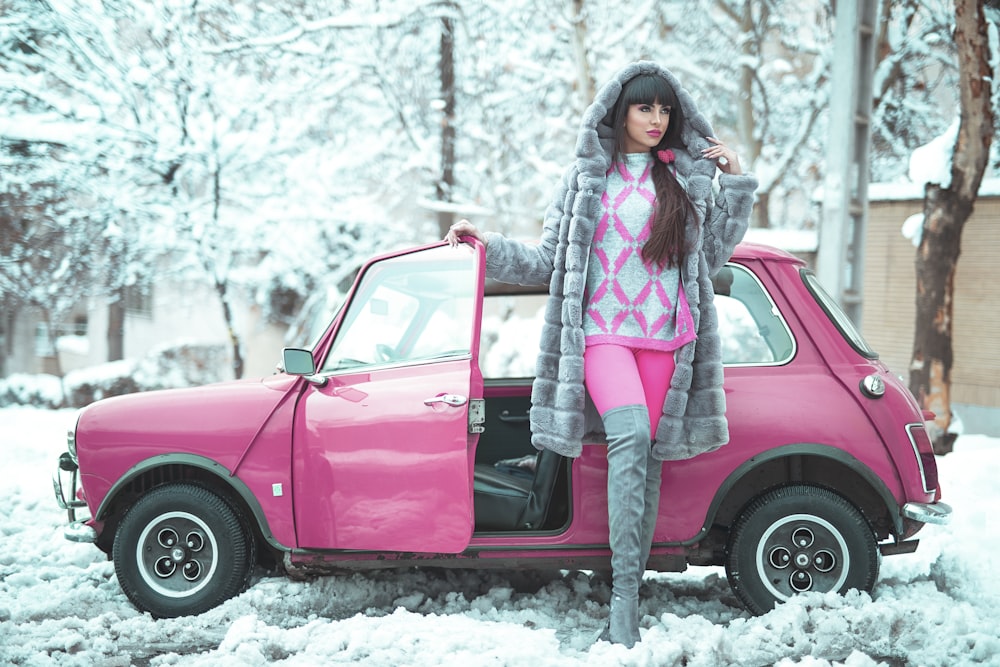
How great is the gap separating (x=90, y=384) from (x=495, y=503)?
914 cm

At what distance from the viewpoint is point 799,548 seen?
363 cm

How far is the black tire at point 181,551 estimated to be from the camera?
3.77 m

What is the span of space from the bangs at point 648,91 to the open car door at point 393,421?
848 mm

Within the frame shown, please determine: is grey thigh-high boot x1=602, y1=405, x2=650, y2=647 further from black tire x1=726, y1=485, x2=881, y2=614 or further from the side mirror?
the side mirror

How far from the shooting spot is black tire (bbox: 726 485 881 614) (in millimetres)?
3572

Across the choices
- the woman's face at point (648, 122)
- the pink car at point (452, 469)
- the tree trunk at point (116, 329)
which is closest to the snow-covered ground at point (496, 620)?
the pink car at point (452, 469)

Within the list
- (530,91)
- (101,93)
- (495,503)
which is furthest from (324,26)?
(495,503)

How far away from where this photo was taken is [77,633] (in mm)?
3514

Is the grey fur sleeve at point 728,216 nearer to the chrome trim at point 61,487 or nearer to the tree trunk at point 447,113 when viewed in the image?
the chrome trim at point 61,487

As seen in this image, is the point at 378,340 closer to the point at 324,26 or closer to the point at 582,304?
the point at 582,304

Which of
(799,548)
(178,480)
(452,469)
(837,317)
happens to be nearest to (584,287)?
(452,469)

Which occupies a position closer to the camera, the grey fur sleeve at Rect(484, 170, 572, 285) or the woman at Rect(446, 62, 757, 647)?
the woman at Rect(446, 62, 757, 647)

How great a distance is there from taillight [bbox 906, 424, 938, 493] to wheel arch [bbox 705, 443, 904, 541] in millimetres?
193

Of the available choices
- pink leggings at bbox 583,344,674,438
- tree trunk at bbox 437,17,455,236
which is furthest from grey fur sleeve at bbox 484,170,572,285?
tree trunk at bbox 437,17,455,236
